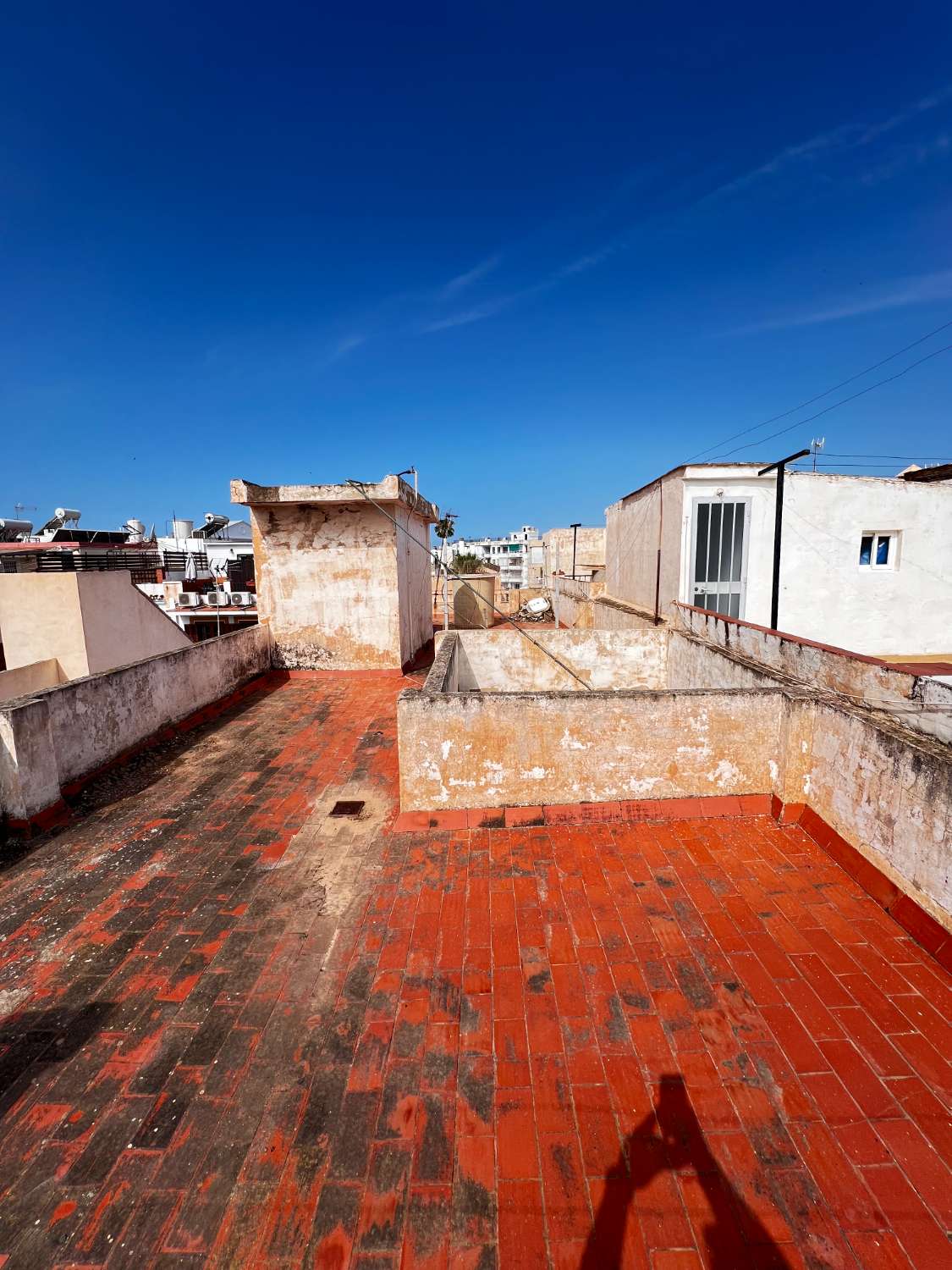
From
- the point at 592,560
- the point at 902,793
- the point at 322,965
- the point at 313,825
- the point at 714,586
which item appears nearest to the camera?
the point at 322,965

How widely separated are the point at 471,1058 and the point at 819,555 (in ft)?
55.0

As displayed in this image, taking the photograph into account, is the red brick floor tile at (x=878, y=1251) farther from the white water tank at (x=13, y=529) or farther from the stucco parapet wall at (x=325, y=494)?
the white water tank at (x=13, y=529)

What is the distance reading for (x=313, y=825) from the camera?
193 inches

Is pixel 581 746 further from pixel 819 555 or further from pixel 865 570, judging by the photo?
pixel 865 570

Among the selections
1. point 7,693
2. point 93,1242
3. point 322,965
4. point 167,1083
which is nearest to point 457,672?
point 322,965

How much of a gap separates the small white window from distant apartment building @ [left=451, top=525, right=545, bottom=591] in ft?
130

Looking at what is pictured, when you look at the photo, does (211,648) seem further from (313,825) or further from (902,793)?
(902,793)

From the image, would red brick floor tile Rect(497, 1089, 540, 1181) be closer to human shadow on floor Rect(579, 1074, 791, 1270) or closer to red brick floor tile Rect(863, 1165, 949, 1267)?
human shadow on floor Rect(579, 1074, 791, 1270)

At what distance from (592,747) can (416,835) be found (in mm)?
1738

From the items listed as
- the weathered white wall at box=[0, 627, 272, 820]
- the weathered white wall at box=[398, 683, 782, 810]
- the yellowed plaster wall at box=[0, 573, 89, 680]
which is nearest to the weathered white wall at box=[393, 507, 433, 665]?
the weathered white wall at box=[0, 627, 272, 820]

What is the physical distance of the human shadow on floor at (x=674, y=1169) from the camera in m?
1.89

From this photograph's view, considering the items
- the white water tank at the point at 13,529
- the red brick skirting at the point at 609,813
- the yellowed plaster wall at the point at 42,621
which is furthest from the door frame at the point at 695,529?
the white water tank at the point at 13,529

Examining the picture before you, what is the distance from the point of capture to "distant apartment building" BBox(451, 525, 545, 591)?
205 feet

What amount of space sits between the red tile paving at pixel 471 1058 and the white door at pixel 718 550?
11.1 metres
